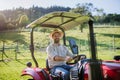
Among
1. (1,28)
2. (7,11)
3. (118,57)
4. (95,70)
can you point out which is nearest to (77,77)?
(118,57)

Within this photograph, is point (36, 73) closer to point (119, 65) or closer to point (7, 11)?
point (119, 65)

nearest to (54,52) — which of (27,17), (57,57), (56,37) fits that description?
(57,57)

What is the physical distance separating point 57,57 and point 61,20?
3.22 feet

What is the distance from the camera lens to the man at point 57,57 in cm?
539

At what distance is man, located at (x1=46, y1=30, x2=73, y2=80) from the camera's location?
5.39 m

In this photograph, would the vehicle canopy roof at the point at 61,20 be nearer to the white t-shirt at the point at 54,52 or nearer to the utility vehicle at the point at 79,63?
the utility vehicle at the point at 79,63

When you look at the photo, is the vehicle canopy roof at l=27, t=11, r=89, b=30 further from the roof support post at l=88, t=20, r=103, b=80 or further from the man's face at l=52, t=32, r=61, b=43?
the roof support post at l=88, t=20, r=103, b=80

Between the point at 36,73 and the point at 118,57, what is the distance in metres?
1.68

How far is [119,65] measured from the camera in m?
4.95

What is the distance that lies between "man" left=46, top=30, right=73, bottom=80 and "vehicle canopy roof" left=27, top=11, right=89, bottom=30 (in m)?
0.34

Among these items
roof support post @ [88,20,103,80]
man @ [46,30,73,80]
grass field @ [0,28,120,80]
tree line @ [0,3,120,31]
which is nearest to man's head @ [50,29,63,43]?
man @ [46,30,73,80]

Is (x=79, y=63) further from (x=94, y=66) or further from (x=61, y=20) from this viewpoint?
(x=94, y=66)

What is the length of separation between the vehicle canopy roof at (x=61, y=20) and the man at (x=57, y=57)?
335 millimetres

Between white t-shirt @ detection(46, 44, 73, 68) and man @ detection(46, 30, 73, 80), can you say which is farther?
white t-shirt @ detection(46, 44, 73, 68)
